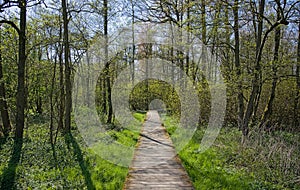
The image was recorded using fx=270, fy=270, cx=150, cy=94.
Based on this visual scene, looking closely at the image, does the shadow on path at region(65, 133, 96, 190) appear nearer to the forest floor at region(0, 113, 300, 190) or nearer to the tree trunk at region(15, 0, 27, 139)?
the forest floor at region(0, 113, 300, 190)

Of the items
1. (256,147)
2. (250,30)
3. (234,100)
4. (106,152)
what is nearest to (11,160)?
(106,152)

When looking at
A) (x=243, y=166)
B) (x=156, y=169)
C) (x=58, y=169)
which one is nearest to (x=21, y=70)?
(x=58, y=169)

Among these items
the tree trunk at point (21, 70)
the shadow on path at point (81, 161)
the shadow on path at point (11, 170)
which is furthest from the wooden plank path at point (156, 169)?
the tree trunk at point (21, 70)

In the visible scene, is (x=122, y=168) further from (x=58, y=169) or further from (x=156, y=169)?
(x=58, y=169)

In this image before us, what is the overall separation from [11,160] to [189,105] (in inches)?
248

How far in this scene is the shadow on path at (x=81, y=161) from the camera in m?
4.15

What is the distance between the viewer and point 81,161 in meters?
5.30

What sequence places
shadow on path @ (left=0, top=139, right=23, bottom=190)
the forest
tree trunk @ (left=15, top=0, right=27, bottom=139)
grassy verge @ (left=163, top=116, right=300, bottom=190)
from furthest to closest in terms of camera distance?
tree trunk @ (left=15, top=0, right=27, bottom=139)
the forest
grassy verge @ (left=163, top=116, right=300, bottom=190)
shadow on path @ (left=0, top=139, right=23, bottom=190)

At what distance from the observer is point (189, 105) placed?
32.7 feet

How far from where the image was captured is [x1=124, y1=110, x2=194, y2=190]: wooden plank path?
4.33m

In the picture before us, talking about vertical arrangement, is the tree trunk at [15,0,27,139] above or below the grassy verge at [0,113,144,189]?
above

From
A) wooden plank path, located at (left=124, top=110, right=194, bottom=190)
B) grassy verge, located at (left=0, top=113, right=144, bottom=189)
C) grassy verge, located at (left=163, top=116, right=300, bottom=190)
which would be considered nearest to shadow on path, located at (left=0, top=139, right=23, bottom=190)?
grassy verge, located at (left=0, top=113, right=144, bottom=189)

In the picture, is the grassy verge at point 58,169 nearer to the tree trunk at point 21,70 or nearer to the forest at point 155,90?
the forest at point 155,90

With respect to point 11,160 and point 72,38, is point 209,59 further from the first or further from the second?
point 11,160
